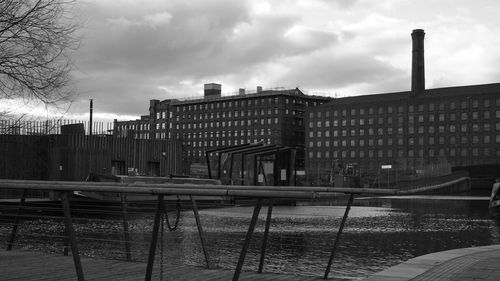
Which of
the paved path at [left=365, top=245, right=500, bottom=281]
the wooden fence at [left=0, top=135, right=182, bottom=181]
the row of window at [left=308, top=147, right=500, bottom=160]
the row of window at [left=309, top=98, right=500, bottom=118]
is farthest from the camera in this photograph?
the row of window at [left=309, top=98, right=500, bottom=118]

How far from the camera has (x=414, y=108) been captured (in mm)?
140375

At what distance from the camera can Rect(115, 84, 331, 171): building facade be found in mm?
158250

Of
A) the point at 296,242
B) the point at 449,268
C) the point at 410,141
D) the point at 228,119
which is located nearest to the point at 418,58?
the point at 410,141

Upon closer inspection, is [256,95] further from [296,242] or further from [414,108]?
[296,242]

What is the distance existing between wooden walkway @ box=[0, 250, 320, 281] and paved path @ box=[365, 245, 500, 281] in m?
1.18

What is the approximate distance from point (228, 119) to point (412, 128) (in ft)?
173

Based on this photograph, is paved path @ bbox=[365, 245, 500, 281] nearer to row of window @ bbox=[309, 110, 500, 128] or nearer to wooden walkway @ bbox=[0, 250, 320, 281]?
wooden walkway @ bbox=[0, 250, 320, 281]

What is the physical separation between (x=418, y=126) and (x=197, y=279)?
138 meters

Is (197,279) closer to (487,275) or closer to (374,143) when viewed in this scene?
(487,275)

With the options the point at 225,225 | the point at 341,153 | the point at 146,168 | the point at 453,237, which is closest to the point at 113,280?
the point at 225,225

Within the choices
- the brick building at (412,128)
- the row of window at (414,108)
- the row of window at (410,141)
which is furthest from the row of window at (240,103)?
the row of window at (410,141)

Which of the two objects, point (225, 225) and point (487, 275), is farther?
point (225, 225)

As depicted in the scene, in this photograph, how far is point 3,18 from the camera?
33.4ft

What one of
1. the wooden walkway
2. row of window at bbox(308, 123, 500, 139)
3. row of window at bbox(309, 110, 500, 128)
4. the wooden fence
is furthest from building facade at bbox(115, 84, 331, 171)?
the wooden walkway
